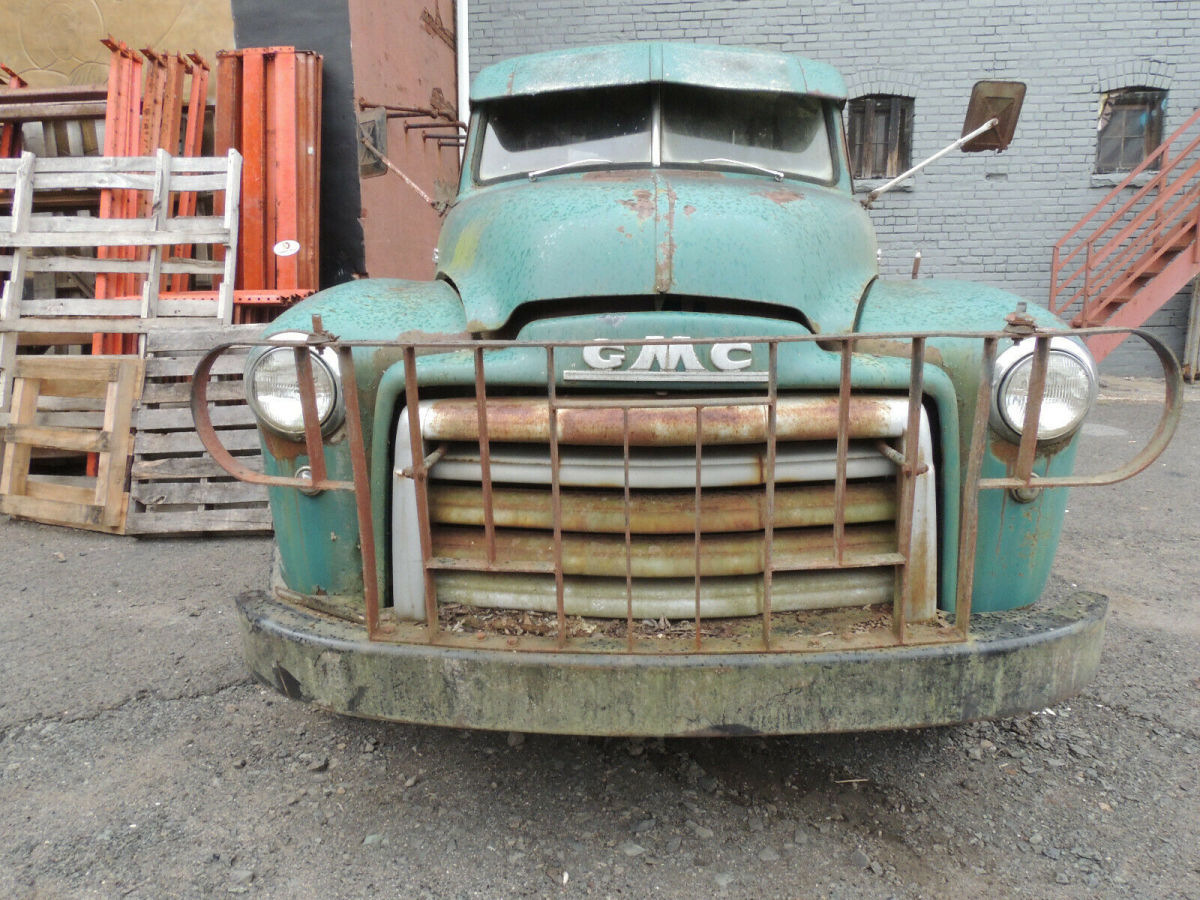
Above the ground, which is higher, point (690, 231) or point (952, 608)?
point (690, 231)

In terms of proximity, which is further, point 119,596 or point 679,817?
point 119,596

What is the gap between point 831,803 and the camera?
7.47 ft

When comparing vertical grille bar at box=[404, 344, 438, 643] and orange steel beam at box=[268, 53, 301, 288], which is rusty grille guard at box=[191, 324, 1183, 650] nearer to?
vertical grille bar at box=[404, 344, 438, 643]

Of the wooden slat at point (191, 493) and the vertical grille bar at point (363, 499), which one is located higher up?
the vertical grille bar at point (363, 499)

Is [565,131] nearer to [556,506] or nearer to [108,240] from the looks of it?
[556,506]

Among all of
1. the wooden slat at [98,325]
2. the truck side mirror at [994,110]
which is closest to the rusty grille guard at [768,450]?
the truck side mirror at [994,110]

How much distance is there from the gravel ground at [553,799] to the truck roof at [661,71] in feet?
7.04

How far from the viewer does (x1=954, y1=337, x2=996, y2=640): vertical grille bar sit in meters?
1.79

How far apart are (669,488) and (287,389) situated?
1.05 metres

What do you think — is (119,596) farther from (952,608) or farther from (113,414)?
(952,608)

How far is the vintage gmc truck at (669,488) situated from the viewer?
5.93 ft

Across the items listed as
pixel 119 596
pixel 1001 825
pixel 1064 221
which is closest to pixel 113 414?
pixel 119 596

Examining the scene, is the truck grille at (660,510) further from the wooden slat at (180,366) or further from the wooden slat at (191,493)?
A: the wooden slat at (180,366)

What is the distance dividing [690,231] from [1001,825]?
181cm
